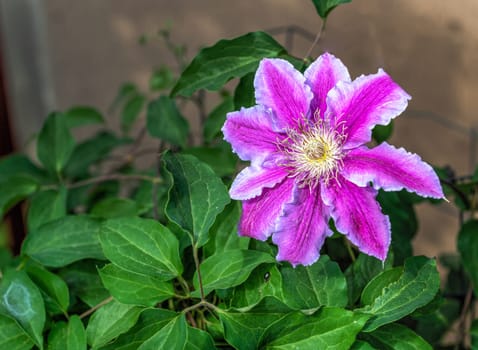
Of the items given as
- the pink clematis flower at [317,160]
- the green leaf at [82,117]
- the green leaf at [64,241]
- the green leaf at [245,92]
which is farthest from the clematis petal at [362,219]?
the green leaf at [82,117]

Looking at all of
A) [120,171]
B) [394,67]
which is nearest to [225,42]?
[120,171]

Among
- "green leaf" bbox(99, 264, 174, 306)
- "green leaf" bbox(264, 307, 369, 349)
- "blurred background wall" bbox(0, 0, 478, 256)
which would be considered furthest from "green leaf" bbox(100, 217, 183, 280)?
"blurred background wall" bbox(0, 0, 478, 256)

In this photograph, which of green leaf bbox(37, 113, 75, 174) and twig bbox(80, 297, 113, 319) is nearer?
twig bbox(80, 297, 113, 319)

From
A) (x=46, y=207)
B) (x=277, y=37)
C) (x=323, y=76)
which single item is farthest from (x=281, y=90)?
(x=277, y=37)

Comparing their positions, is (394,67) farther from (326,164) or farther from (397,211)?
(326,164)

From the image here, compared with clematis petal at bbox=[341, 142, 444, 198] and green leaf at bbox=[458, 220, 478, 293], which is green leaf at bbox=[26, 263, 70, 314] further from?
green leaf at bbox=[458, 220, 478, 293]
